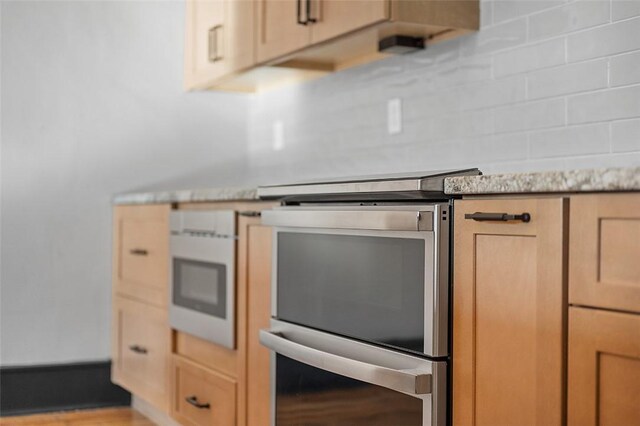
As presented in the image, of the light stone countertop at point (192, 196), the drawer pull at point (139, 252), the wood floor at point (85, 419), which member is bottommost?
the wood floor at point (85, 419)

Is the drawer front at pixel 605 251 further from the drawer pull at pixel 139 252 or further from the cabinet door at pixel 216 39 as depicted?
the drawer pull at pixel 139 252

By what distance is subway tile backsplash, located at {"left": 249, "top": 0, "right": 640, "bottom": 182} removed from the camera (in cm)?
222

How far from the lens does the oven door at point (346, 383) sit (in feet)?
5.90

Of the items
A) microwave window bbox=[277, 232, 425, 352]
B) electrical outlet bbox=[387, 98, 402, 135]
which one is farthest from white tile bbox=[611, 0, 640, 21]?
electrical outlet bbox=[387, 98, 402, 135]

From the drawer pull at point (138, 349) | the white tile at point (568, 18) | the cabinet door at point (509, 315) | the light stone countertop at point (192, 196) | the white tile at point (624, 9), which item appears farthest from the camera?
the drawer pull at point (138, 349)

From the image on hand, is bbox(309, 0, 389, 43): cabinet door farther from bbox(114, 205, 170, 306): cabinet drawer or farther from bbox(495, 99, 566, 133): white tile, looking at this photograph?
bbox(114, 205, 170, 306): cabinet drawer

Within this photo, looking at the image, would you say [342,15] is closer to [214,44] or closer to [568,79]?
[568,79]

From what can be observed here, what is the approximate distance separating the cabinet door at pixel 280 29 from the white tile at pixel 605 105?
94 centimetres

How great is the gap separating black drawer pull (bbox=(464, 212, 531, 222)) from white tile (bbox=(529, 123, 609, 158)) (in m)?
0.69

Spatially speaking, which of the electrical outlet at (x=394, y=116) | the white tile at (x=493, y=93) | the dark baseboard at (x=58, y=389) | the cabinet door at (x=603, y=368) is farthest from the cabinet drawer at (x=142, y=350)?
the cabinet door at (x=603, y=368)

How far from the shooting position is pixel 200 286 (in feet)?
9.82

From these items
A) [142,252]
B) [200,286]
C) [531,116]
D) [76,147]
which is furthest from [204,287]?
[76,147]

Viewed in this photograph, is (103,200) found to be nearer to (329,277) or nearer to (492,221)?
(329,277)

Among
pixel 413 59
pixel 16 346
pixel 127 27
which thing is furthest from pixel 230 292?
pixel 127 27
